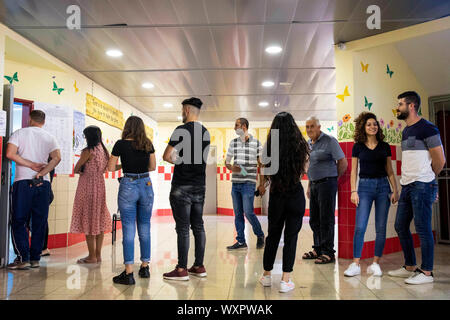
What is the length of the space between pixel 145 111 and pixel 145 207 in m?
6.54

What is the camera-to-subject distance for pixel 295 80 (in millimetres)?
6625

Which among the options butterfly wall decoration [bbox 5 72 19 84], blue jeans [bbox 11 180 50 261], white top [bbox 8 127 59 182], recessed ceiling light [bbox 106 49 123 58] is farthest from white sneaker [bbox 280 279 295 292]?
butterfly wall decoration [bbox 5 72 19 84]

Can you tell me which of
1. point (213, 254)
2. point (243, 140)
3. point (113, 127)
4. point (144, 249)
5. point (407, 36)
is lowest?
point (213, 254)

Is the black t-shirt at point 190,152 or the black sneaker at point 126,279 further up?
the black t-shirt at point 190,152

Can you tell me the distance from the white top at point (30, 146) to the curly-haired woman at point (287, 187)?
2467 mm

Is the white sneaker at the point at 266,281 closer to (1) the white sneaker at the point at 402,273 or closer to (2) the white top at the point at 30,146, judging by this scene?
(1) the white sneaker at the point at 402,273

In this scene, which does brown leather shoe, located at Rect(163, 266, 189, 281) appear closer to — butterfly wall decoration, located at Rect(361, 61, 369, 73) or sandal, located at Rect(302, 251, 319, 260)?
sandal, located at Rect(302, 251, 319, 260)

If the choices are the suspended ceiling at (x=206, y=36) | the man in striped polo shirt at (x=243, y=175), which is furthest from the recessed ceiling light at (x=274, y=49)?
the man in striped polo shirt at (x=243, y=175)

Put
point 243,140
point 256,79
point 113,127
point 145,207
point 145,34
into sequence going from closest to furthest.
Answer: point 145,207
point 145,34
point 243,140
point 256,79
point 113,127

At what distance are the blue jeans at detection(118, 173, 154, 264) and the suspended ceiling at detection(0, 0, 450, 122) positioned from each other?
71.5 inches

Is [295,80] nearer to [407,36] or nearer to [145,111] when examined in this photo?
[407,36]

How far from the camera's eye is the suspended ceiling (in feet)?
12.5

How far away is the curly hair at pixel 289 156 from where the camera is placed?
2916 mm
